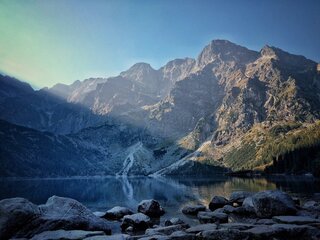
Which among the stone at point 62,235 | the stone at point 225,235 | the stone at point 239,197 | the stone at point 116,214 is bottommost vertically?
the stone at point 116,214

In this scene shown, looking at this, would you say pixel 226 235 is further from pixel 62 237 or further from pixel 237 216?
pixel 237 216

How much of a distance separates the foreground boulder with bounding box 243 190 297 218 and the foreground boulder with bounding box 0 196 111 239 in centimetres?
2341

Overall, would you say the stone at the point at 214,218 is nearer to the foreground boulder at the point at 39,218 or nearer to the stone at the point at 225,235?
the foreground boulder at the point at 39,218

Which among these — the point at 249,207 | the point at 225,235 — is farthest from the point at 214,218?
the point at 225,235

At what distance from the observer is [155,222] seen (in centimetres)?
5428

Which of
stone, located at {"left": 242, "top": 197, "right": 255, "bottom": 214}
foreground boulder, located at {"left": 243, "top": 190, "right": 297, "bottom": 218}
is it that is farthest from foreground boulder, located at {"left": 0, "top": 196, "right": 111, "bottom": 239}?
stone, located at {"left": 242, "top": 197, "right": 255, "bottom": 214}

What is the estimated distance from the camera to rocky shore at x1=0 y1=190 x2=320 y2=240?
104ft

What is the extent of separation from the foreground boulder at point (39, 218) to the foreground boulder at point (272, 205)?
922 inches

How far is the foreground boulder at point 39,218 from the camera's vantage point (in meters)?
36.7

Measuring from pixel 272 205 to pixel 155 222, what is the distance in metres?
19.2

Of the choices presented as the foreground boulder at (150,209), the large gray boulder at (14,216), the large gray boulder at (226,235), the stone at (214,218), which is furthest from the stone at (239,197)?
the large gray boulder at (14,216)

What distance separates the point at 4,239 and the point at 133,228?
1814cm

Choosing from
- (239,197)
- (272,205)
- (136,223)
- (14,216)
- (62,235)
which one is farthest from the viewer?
(239,197)

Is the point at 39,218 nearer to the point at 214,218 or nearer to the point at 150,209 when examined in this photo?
the point at 214,218
